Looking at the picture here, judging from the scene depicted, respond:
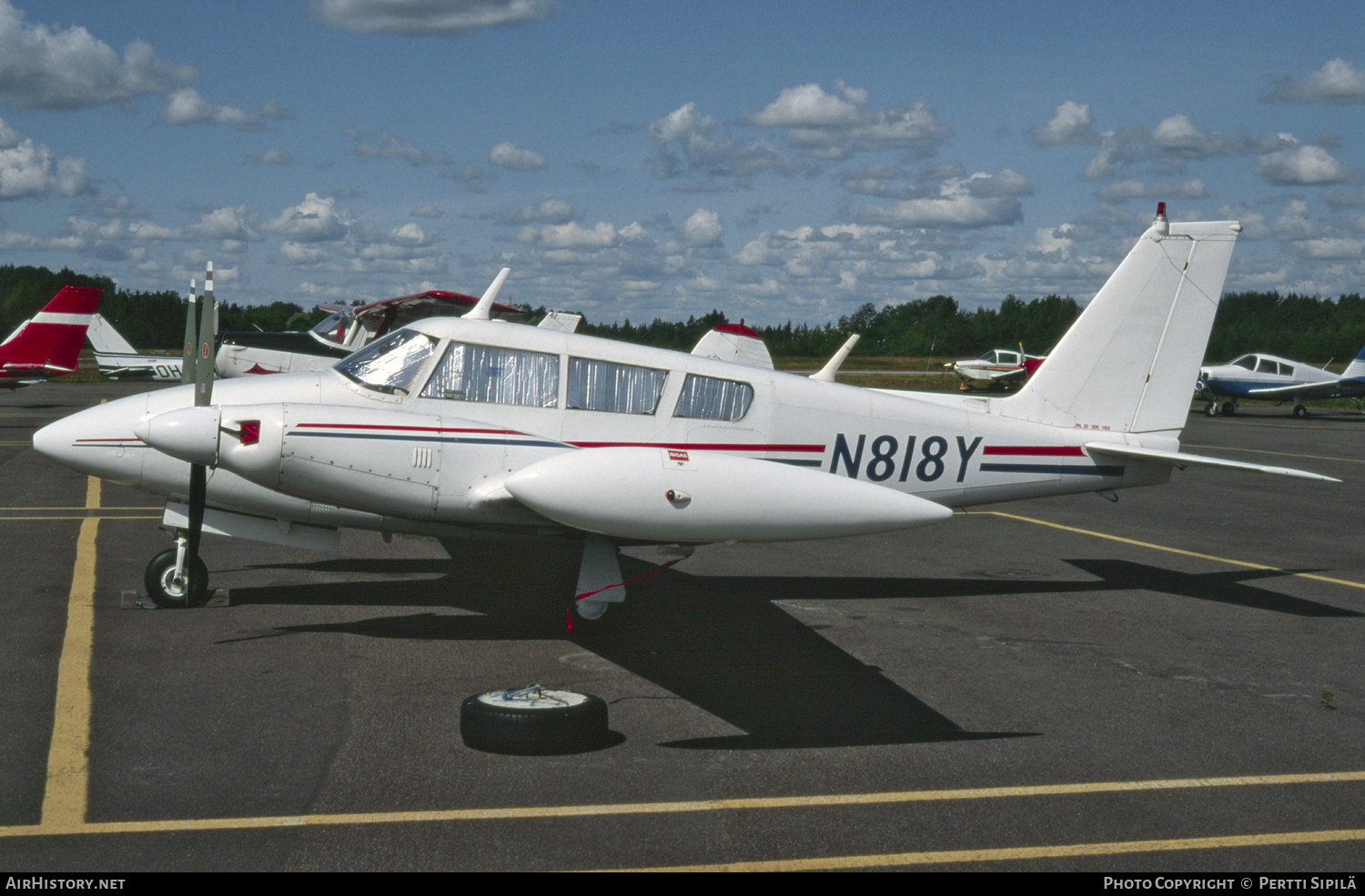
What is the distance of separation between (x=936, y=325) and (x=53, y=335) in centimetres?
9288

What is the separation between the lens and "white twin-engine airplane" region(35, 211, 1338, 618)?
279 inches

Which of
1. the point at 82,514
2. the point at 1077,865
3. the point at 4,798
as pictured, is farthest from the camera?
the point at 82,514

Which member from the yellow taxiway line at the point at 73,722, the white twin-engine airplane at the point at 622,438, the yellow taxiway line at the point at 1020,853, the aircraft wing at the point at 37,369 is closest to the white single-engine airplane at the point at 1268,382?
the white twin-engine airplane at the point at 622,438

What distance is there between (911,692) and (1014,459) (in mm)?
3758

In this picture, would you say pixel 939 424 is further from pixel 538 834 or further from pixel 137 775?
pixel 137 775

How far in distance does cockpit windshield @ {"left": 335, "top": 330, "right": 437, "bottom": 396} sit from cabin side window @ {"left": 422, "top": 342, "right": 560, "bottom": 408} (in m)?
0.16

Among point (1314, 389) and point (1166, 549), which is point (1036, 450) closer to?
point (1166, 549)

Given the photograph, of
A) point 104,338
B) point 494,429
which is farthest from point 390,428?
point 104,338

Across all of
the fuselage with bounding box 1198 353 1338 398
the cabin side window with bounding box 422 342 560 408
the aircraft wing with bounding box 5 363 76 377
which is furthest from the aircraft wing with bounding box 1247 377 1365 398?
the aircraft wing with bounding box 5 363 76 377

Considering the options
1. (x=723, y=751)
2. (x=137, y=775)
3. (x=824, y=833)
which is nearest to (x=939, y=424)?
(x=723, y=751)

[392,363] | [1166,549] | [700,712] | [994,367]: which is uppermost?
[392,363]

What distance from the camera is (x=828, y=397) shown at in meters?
9.53

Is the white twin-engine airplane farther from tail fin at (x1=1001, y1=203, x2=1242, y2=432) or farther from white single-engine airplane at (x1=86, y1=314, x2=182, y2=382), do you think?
white single-engine airplane at (x1=86, y1=314, x2=182, y2=382)

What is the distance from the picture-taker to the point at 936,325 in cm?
11112
